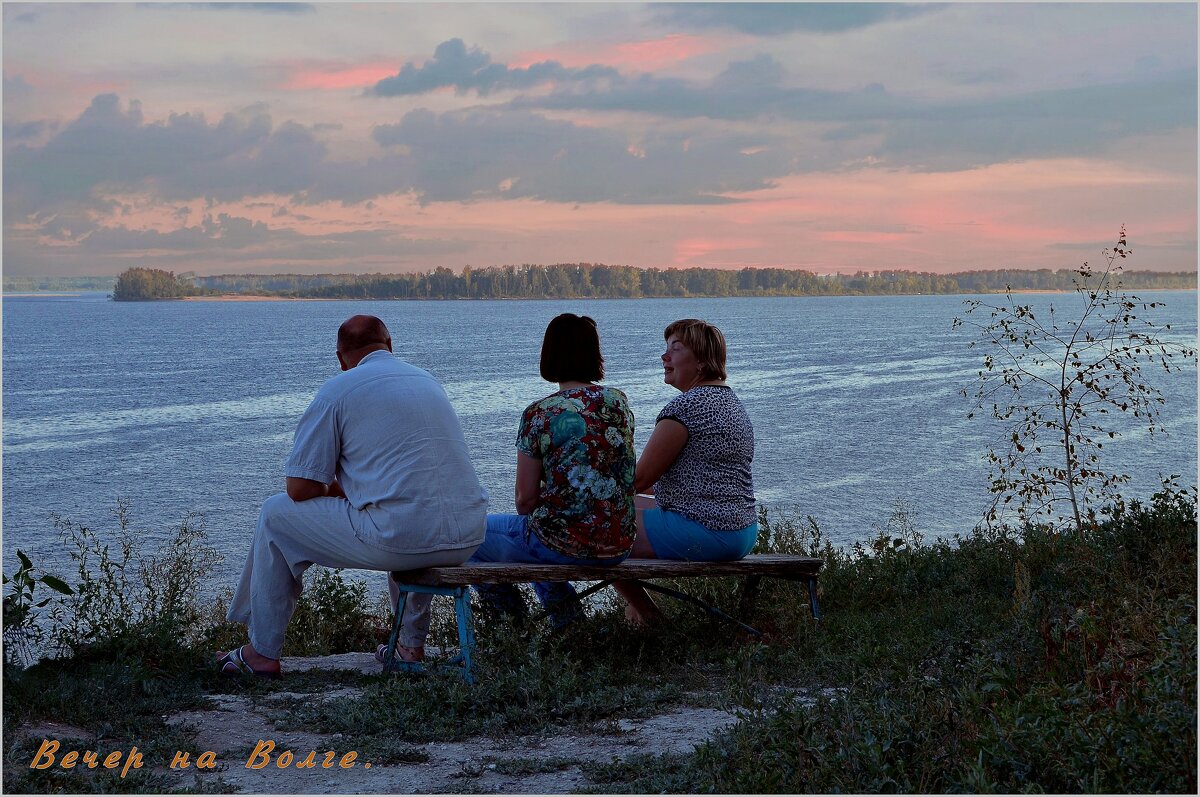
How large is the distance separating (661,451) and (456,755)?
7.35 feet

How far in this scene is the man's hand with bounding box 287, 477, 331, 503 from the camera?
548cm

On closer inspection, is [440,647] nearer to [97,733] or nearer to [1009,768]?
[97,733]

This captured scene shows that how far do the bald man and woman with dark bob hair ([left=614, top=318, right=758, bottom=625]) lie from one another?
1030 mm

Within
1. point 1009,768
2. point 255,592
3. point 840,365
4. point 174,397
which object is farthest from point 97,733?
point 840,365

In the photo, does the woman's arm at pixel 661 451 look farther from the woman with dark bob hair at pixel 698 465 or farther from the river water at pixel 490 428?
the river water at pixel 490 428

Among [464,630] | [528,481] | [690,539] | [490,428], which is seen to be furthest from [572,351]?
[490,428]

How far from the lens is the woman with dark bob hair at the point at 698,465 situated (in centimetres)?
601

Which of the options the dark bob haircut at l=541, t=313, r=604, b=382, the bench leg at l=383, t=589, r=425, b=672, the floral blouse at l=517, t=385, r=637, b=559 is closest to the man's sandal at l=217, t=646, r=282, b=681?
the bench leg at l=383, t=589, r=425, b=672

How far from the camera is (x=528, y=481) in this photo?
18.9 feet

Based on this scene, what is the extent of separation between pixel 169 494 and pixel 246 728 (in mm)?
24444

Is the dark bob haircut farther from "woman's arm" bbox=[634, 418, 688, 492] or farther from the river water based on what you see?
the river water

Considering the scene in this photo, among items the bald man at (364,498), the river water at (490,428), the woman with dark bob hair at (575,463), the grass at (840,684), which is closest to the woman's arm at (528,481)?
the woman with dark bob hair at (575,463)

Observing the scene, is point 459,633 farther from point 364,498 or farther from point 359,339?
point 359,339

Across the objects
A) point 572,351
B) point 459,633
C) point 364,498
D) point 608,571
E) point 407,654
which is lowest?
point 407,654
